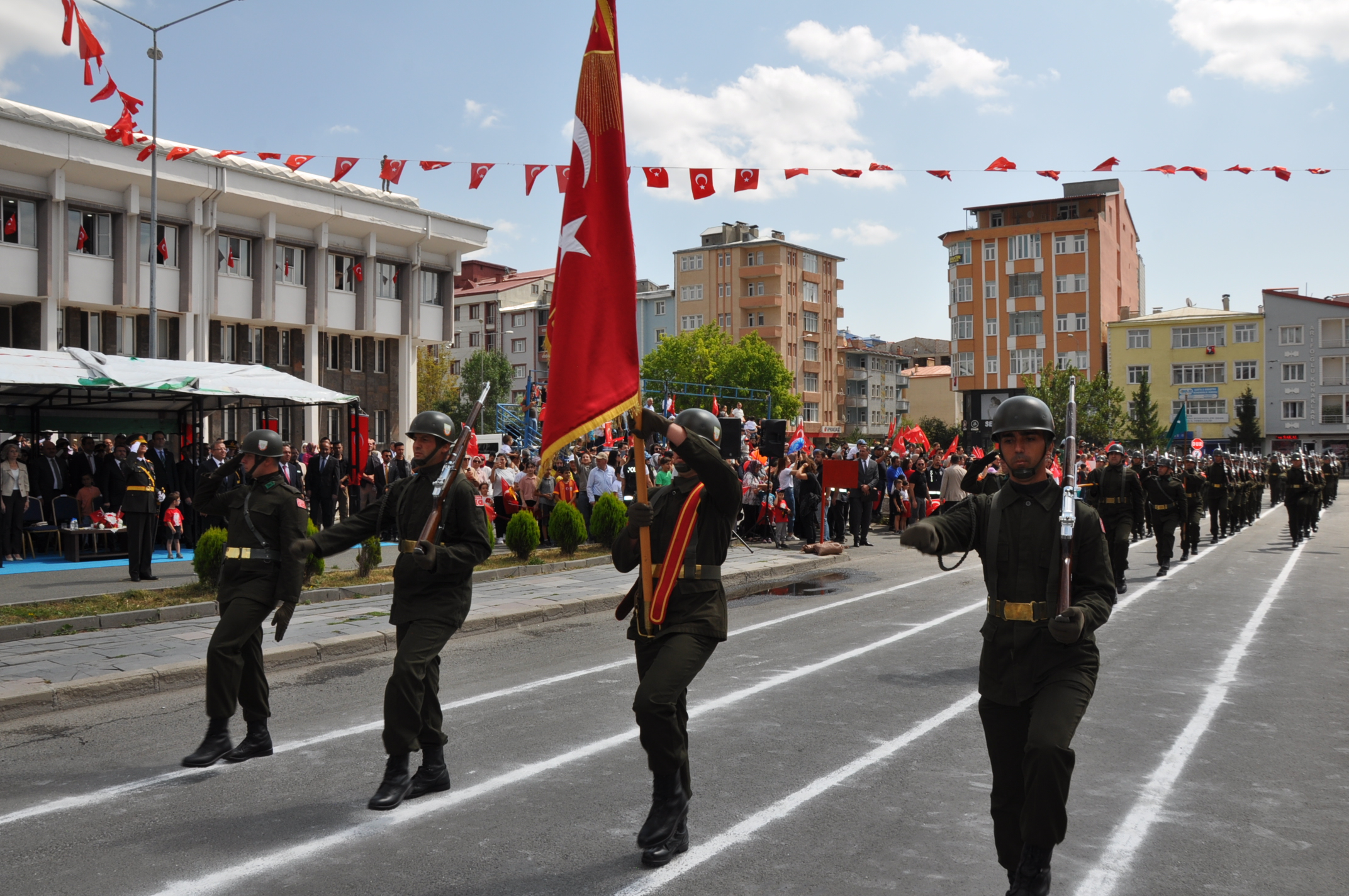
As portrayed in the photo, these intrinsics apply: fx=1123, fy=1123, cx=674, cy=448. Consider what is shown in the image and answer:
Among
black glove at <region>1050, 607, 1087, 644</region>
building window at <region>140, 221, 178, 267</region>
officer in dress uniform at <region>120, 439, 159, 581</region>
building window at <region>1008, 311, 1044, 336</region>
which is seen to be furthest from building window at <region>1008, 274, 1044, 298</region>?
black glove at <region>1050, 607, 1087, 644</region>

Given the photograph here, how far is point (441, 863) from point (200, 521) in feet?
55.0

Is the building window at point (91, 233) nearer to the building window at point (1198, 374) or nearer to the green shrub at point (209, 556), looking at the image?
the green shrub at point (209, 556)

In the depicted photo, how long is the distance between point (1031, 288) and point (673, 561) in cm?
8373

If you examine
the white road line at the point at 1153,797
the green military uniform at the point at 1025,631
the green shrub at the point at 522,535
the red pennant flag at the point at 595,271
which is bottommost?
the white road line at the point at 1153,797

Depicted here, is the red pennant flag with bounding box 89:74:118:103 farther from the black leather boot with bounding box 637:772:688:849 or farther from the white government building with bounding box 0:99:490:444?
the black leather boot with bounding box 637:772:688:849

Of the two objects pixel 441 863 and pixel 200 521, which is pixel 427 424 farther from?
pixel 200 521

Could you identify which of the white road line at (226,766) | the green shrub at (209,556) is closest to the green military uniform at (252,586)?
the white road line at (226,766)

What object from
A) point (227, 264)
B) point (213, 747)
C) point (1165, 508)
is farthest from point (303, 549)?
point (227, 264)

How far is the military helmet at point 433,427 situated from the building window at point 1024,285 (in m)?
82.7

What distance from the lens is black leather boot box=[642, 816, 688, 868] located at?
15.3 ft

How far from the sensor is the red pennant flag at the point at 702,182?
17906 millimetres

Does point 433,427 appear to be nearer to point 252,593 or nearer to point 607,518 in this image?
point 252,593

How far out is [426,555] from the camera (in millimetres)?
5633

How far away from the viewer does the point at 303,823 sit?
17.1 ft
